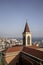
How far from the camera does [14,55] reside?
21.9m

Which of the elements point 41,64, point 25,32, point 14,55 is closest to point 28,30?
point 25,32

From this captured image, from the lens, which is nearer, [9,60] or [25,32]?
[9,60]

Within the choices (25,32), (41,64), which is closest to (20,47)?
(25,32)

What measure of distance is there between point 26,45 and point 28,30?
271cm

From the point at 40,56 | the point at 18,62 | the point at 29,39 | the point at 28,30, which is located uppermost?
the point at 28,30

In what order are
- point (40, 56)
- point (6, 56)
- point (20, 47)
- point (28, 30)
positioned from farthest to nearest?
1. point (28, 30)
2. point (20, 47)
3. point (6, 56)
4. point (40, 56)

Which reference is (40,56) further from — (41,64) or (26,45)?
(26,45)

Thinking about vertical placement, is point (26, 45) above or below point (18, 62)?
above

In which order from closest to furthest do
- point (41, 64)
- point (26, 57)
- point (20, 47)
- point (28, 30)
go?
point (41, 64) < point (26, 57) < point (20, 47) < point (28, 30)

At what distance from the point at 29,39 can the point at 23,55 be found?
4222 millimetres

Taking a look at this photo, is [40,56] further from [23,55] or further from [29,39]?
[29,39]

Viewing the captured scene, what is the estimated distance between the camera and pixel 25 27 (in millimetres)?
24844

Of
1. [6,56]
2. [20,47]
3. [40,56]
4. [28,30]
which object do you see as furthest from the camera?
[28,30]

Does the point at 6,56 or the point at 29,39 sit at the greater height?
the point at 29,39
